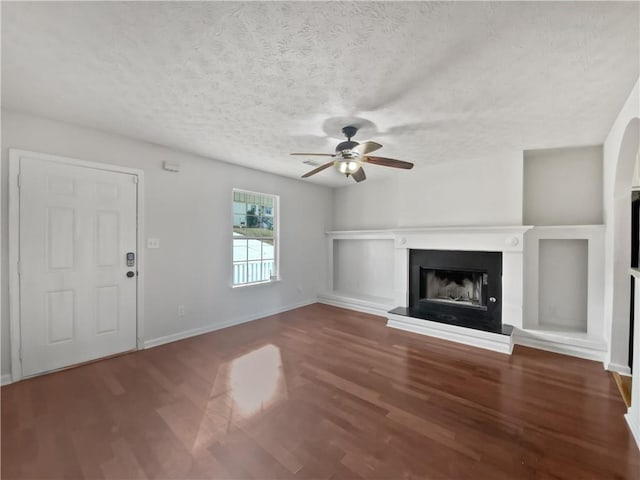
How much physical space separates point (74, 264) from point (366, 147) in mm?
3288

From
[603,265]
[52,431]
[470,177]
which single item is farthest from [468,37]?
[52,431]

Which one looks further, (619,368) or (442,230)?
(442,230)

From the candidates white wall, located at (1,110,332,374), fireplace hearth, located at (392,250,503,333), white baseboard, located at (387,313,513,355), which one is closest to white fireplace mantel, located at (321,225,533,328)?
fireplace hearth, located at (392,250,503,333)

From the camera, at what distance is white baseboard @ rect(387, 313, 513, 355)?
329 cm

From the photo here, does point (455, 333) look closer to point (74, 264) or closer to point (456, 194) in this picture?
point (456, 194)

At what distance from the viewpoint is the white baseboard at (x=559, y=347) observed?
10.1ft

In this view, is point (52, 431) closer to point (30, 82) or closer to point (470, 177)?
point (30, 82)

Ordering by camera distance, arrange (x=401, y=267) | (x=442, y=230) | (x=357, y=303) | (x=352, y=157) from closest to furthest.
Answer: (x=352, y=157)
(x=442, y=230)
(x=401, y=267)
(x=357, y=303)

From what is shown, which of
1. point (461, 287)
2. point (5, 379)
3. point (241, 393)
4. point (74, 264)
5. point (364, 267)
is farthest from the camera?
point (364, 267)

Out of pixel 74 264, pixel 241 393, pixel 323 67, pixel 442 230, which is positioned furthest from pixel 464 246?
pixel 74 264

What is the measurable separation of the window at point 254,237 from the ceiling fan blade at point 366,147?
7.85 feet

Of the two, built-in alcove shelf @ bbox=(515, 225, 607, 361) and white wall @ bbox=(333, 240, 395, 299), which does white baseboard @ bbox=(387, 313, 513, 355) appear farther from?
white wall @ bbox=(333, 240, 395, 299)

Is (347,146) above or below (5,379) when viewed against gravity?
above

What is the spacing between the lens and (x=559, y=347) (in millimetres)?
3268
